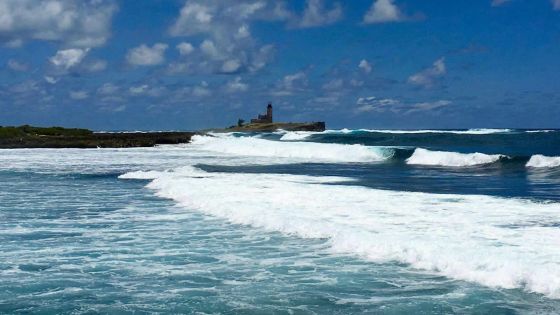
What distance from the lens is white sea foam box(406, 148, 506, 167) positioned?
36.7 meters

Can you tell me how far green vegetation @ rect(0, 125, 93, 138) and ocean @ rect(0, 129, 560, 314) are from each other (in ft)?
172

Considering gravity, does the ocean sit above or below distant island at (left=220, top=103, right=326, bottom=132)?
below

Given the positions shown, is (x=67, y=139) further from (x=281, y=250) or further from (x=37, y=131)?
(x=281, y=250)

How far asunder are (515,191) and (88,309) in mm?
15542

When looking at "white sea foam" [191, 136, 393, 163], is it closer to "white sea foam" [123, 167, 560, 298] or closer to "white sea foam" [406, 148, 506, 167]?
"white sea foam" [406, 148, 506, 167]

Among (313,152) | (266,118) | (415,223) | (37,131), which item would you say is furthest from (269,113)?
(415,223)

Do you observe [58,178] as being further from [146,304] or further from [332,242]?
[146,304]

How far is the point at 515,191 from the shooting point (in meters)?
20.3

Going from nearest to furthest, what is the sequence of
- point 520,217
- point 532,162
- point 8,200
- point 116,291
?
point 116,291, point 520,217, point 8,200, point 532,162

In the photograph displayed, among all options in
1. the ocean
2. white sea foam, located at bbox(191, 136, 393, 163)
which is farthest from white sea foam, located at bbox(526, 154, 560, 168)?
the ocean

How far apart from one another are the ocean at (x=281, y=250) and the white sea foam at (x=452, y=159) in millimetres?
15771

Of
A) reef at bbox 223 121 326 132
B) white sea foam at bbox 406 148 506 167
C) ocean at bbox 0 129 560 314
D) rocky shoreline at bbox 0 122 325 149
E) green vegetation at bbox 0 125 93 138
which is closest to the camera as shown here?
ocean at bbox 0 129 560 314

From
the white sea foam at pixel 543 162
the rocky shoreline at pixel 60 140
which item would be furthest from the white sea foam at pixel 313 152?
the white sea foam at pixel 543 162

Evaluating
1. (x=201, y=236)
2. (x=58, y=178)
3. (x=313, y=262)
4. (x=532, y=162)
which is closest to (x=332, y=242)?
(x=313, y=262)
